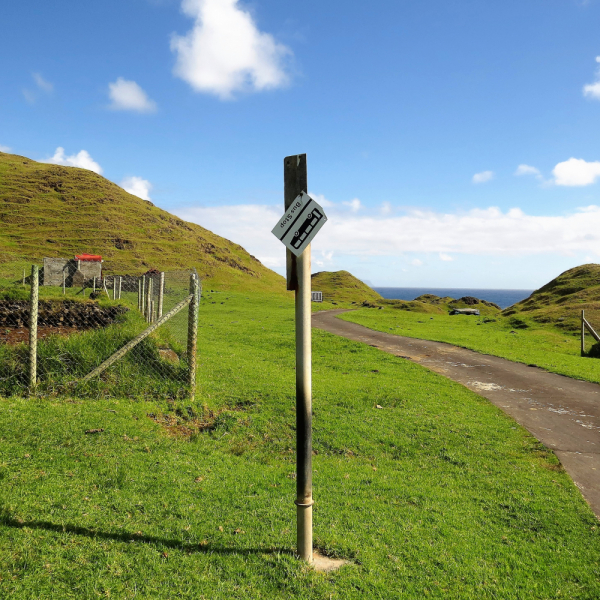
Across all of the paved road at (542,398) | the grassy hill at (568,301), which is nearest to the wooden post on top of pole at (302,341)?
the paved road at (542,398)

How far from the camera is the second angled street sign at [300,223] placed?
147 inches

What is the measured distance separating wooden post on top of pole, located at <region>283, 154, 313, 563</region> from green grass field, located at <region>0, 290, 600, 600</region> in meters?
0.69

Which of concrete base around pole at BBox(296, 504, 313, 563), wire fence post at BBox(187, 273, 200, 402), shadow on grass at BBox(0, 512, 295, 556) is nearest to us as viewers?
concrete base around pole at BBox(296, 504, 313, 563)

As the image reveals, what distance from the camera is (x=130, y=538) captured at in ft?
14.0

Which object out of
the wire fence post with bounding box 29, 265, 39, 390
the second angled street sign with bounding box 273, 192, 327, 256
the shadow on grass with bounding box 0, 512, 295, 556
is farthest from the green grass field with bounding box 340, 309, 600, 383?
the wire fence post with bounding box 29, 265, 39, 390

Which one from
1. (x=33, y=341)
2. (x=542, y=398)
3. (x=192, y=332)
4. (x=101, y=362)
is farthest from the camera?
(x=542, y=398)

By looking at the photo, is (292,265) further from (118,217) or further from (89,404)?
(118,217)

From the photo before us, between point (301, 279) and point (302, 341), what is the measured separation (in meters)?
0.60

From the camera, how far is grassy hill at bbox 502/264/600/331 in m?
33.1

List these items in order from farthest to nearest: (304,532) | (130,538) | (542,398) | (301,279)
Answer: (542,398), (130,538), (304,532), (301,279)

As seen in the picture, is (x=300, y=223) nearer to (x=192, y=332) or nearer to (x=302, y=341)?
(x=302, y=341)

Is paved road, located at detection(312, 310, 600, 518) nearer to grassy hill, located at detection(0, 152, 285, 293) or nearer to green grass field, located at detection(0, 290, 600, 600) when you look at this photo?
green grass field, located at detection(0, 290, 600, 600)

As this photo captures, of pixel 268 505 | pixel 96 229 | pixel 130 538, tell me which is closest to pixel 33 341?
pixel 130 538

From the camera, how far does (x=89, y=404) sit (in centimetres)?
765
